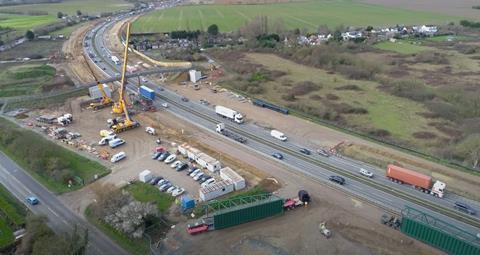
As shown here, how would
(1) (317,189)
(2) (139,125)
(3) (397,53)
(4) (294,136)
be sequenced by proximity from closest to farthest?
(1) (317,189) → (4) (294,136) → (2) (139,125) → (3) (397,53)

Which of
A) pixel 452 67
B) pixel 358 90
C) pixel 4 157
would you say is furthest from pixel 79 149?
pixel 452 67

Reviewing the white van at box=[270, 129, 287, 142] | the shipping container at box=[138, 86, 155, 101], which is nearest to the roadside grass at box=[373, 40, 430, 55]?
the white van at box=[270, 129, 287, 142]

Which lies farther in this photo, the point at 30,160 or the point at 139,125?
the point at 139,125

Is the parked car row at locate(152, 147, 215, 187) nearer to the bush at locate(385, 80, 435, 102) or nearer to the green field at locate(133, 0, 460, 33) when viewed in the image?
the bush at locate(385, 80, 435, 102)

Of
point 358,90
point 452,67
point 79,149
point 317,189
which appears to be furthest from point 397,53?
point 79,149

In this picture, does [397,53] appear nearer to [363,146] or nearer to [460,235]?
[363,146]

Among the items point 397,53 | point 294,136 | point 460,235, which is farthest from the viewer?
point 397,53
